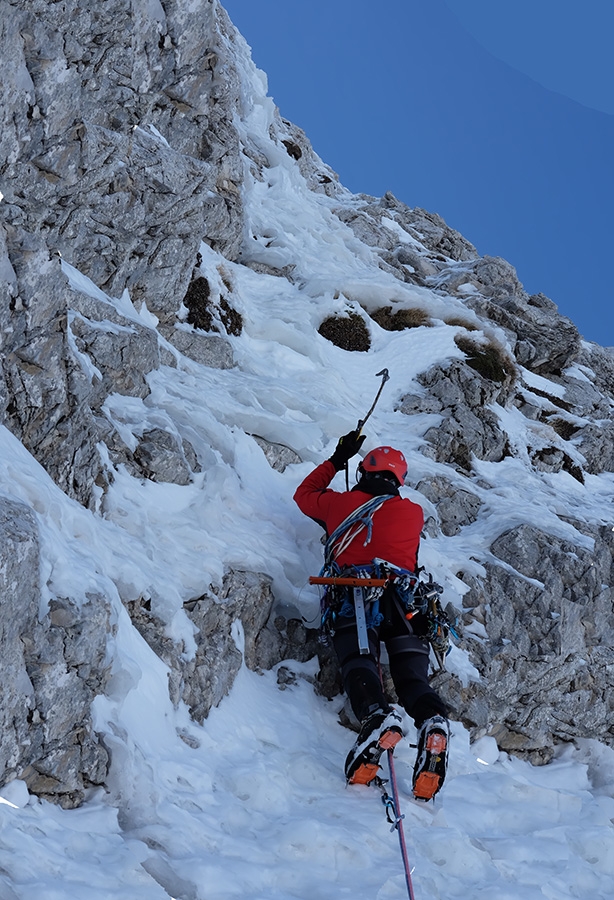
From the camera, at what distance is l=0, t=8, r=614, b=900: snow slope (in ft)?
18.7

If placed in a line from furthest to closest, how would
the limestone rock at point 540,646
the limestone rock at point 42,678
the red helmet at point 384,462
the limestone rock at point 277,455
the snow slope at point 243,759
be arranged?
the limestone rock at point 277,455, the limestone rock at point 540,646, the red helmet at point 384,462, the limestone rock at point 42,678, the snow slope at point 243,759

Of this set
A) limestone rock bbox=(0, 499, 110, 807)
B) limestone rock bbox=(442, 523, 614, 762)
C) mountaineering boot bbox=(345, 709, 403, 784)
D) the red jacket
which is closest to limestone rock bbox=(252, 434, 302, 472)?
the red jacket

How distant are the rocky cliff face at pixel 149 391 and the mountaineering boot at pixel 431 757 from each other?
83.5 inches

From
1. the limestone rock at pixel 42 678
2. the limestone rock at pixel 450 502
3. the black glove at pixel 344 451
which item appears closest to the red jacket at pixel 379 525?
the black glove at pixel 344 451

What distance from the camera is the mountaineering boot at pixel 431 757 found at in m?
7.17

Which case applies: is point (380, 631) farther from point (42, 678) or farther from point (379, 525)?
point (42, 678)

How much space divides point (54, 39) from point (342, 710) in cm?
959

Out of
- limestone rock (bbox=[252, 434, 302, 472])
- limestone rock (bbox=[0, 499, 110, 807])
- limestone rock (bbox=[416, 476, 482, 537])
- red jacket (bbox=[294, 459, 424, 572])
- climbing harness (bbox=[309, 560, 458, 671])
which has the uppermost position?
limestone rock (bbox=[416, 476, 482, 537])

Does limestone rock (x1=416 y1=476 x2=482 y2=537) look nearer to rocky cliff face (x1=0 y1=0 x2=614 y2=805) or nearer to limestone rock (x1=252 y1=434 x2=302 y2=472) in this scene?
rocky cliff face (x1=0 y1=0 x2=614 y2=805)

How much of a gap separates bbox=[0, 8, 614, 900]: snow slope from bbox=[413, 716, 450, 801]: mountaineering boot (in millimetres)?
284

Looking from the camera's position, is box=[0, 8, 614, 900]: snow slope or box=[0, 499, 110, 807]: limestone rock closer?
box=[0, 8, 614, 900]: snow slope

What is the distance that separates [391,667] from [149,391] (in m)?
5.52

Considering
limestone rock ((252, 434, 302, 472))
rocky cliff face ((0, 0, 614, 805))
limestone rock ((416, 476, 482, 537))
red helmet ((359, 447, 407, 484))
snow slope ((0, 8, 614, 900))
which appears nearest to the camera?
snow slope ((0, 8, 614, 900))

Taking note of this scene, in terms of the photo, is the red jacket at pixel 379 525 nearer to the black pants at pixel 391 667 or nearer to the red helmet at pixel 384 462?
the red helmet at pixel 384 462
